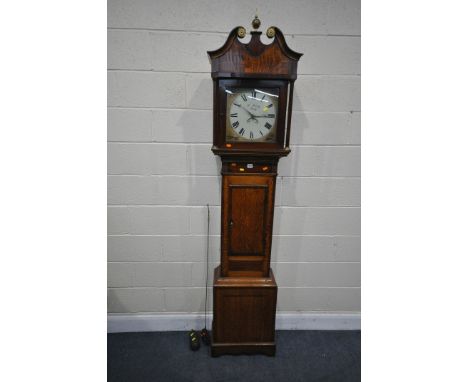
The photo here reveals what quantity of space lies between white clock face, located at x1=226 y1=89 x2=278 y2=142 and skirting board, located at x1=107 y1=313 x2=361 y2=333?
140cm

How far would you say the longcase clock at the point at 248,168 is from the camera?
1.56m

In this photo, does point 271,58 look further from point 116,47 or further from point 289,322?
point 289,322

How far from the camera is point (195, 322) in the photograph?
2219mm

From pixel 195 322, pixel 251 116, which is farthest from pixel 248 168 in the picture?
pixel 195 322

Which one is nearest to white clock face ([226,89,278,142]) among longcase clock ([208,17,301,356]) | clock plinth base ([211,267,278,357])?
longcase clock ([208,17,301,356])

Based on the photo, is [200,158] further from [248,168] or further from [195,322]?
[195,322]

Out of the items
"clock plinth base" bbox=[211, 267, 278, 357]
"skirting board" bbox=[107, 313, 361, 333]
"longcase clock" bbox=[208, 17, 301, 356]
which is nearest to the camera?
"longcase clock" bbox=[208, 17, 301, 356]

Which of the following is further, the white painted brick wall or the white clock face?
the white painted brick wall

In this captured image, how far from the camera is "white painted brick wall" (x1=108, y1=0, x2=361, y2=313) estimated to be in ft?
6.10

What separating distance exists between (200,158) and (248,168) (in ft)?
1.42

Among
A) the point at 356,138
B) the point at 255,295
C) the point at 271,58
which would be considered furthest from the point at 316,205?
the point at 271,58

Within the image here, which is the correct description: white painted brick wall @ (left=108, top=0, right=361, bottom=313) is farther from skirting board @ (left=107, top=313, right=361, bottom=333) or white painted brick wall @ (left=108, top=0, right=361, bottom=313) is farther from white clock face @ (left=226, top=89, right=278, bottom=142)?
white clock face @ (left=226, top=89, right=278, bottom=142)

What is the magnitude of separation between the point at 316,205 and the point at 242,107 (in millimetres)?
917

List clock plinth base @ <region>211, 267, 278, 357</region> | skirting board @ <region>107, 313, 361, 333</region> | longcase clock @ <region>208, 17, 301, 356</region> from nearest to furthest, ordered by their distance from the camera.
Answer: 1. longcase clock @ <region>208, 17, 301, 356</region>
2. clock plinth base @ <region>211, 267, 278, 357</region>
3. skirting board @ <region>107, 313, 361, 333</region>
